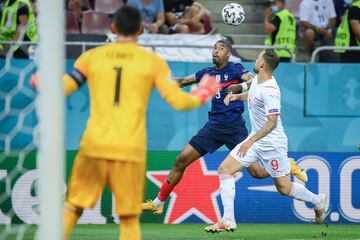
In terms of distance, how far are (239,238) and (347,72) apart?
395cm

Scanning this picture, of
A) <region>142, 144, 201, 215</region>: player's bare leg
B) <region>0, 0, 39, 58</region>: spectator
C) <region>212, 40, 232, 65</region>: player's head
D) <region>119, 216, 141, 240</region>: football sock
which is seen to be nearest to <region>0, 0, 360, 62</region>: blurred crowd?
<region>0, 0, 39, 58</region>: spectator

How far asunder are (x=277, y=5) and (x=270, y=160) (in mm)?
5412

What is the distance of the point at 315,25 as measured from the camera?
55.6 feet

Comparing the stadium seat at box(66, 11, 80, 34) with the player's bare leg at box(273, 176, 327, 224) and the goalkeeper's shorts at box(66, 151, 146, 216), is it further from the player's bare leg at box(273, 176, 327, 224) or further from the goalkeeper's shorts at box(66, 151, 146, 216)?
the goalkeeper's shorts at box(66, 151, 146, 216)

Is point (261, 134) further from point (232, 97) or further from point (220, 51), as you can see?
point (220, 51)

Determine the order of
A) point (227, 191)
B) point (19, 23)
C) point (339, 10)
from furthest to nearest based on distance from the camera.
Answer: point (339, 10) < point (19, 23) < point (227, 191)

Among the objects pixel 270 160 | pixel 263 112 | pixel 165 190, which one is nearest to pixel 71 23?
pixel 165 190

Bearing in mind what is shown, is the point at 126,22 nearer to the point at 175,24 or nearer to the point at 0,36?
the point at 0,36

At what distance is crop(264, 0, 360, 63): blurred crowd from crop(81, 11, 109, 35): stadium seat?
8.77 feet

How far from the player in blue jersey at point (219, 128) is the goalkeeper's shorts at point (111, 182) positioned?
4909mm

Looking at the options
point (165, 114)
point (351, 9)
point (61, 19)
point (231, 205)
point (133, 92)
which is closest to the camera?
point (61, 19)

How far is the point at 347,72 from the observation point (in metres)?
14.6

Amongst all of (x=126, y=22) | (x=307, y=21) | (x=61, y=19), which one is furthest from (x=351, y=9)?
(x=61, y=19)

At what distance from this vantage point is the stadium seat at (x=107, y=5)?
56.5 ft
